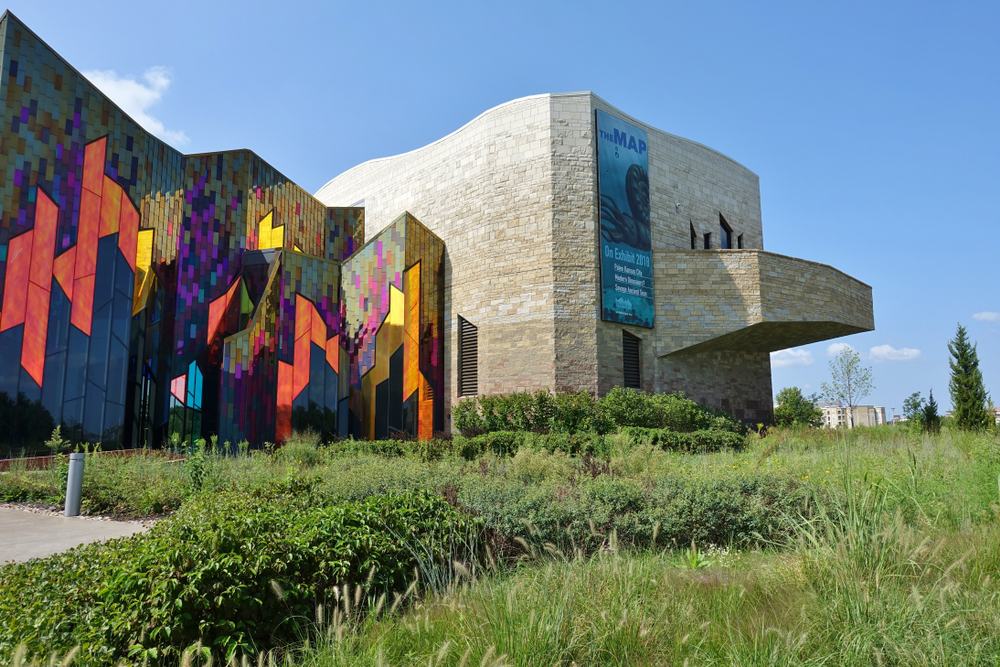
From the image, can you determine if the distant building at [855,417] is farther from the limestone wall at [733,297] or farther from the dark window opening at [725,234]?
the dark window opening at [725,234]

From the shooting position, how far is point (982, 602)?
3.46 metres

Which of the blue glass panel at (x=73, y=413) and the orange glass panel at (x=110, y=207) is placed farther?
the orange glass panel at (x=110, y=207)

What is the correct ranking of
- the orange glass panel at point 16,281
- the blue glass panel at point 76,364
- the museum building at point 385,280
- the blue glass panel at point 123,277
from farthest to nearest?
the blue glass panel at point 123,277 < the museum building at point 385,280 < the blue glass panel at point 76,364 < the orange glass panel at point 16,281

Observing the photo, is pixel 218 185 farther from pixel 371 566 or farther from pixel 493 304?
pixel 371 566

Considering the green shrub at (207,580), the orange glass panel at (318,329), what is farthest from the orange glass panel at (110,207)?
the green shrub at (207,580)

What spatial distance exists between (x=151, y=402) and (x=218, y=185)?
7171mm

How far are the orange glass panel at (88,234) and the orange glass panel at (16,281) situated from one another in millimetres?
1022

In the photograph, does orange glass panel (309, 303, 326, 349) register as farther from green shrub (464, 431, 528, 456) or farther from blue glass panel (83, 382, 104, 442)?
green shrub (464, 431, 528, 456)

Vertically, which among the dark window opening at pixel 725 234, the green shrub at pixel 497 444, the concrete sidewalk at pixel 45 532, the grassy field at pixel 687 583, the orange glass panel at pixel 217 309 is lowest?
the concrete sidewalk at pixel 45 532

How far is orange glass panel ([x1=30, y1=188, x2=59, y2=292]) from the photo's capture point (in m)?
14.2

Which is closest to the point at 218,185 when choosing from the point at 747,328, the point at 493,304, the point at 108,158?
the point at 108,158

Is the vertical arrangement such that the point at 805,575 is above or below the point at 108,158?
below

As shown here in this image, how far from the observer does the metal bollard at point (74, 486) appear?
8758 mm

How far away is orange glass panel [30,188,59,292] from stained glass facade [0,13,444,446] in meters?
0.04
